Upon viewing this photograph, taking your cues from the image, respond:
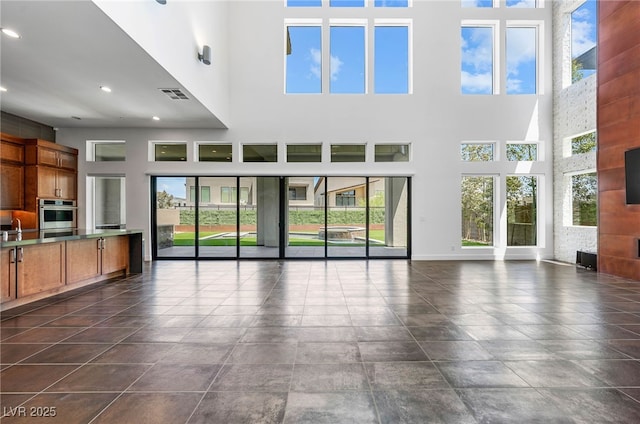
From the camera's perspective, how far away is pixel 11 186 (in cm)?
715

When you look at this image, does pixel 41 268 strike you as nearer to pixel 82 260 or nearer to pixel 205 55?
pixel 82 260

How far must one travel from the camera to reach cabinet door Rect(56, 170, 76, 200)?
8320 mm

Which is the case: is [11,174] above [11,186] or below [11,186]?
above

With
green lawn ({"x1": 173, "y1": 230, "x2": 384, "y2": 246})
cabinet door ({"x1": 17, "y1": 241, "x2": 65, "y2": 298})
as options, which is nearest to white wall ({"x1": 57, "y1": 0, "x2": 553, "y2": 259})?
green lawn ({"x1": 173, "y1": 230, "x2": 384, "y2": 246})

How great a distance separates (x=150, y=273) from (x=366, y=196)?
573cm

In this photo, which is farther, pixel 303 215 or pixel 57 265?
pixel 303 215

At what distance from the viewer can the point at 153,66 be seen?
17.3 ft

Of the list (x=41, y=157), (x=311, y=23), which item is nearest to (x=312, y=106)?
(x=311, y=23)

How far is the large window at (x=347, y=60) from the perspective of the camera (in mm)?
9453

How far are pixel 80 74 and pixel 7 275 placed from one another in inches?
133

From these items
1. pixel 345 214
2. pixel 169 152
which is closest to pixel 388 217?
pixel 345 214

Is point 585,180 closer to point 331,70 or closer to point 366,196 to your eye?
point 366,196

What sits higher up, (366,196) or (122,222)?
(366,196)

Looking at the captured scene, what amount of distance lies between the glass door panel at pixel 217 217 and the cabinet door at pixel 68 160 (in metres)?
3.27
